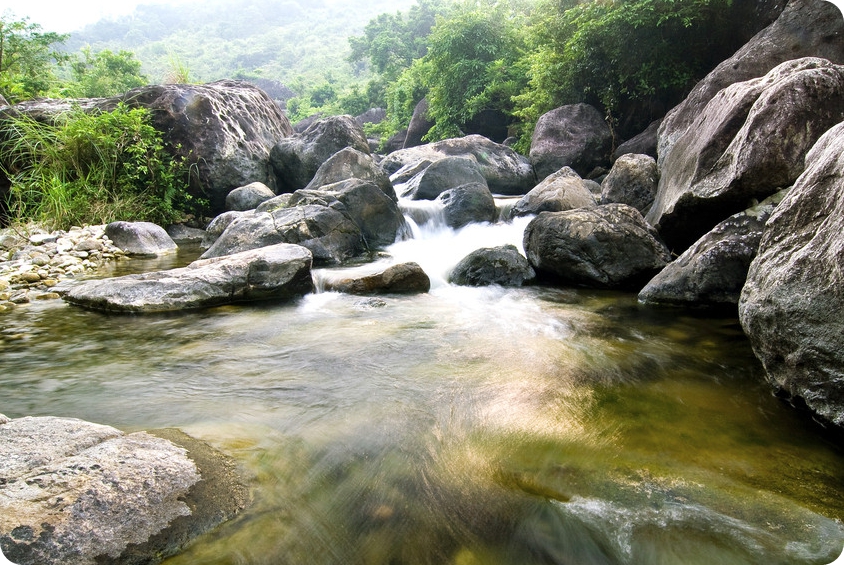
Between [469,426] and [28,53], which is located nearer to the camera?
[469,426]

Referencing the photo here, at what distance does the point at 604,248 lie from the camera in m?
5.40

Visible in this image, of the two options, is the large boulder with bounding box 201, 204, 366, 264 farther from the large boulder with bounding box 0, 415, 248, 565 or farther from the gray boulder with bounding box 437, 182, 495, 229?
the large boulder with bounding box 0, 415, 248, 565

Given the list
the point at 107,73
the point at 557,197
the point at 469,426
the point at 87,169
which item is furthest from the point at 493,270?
the point at 107,73

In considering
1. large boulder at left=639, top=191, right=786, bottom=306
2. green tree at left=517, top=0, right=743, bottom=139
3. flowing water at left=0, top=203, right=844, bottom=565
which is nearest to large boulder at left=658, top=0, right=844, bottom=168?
green tree at left=517, top=0, right=743, bottom=139

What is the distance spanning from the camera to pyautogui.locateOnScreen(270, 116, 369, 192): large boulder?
35.7ft

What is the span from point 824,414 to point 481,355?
2026 mm

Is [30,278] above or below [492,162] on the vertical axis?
below

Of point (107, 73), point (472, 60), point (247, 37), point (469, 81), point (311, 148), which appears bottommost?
point (311, 148)

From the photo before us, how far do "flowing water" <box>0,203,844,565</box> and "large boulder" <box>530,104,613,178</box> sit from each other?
8027mm

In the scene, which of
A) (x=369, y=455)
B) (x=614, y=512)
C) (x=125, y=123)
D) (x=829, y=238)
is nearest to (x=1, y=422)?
(x=369, y=455)

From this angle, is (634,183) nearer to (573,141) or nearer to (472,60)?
(573,141)

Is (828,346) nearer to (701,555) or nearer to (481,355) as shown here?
(701,555)

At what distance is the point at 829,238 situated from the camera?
230 centimetres

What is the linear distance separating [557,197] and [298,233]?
4.43m
